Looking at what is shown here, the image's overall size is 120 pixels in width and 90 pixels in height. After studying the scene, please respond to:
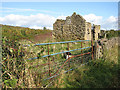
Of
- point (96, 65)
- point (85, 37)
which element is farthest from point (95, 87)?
point (85, 37)

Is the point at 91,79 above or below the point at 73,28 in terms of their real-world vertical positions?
below

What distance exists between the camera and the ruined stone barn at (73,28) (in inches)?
508

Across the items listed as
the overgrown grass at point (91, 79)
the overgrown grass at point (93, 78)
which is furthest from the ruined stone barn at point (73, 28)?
the overgrown grass at point (91, 79)

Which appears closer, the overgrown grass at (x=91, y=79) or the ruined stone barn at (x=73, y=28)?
the overgrown grass at (x=91, y=79)

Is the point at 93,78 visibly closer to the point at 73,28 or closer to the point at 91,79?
the point at 91,79

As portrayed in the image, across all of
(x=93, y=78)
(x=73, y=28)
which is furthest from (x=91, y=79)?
(x=73, y=28)

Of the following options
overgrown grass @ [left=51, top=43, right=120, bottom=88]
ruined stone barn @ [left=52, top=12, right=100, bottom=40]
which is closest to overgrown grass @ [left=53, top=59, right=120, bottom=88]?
overgrown grass @ [left=51, top=43, right=120, bottom=88]

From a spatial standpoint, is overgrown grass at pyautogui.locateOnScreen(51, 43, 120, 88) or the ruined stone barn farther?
the ruined stone barn

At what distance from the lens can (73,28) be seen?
1362 cm

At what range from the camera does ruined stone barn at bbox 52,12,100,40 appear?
12.9 meters

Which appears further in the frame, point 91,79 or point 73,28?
point 73,28

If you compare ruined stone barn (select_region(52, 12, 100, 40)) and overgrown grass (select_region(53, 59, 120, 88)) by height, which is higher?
ruined stone barn (select_region(52, 12, 100, 40))

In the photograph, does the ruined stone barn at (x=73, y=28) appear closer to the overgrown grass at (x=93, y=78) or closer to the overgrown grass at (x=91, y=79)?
the overgrown grass at (x=93, y=78)

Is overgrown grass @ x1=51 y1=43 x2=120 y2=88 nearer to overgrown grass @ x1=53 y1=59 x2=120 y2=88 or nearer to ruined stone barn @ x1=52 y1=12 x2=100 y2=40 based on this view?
overgrown grass @ x1=53 y1=59 x2=120 y2=88
